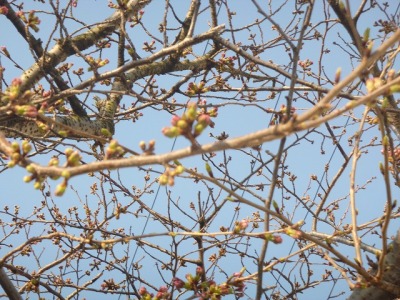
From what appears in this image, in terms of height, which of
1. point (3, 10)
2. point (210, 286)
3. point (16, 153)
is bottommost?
point (210, 286)

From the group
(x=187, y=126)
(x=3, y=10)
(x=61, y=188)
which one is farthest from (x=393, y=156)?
(x=3, y=10)

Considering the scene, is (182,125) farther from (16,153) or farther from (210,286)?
(210,286)

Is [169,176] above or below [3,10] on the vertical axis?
below

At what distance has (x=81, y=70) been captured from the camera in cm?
409

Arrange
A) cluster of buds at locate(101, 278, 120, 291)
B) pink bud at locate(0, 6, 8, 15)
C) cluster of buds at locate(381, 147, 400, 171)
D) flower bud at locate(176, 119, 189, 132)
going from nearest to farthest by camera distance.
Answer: flower bud at locate(176, 119, 189, 132), cluster of buds at locate(381, 147, 400, 171), pink bud at locate(0, 6, 8, 15), cluster of buds at locate(101, 278, 120, 291)

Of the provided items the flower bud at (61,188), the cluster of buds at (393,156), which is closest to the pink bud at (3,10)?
the flower bud at (61,188)

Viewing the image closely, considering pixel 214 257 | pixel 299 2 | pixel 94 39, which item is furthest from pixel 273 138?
pixel 214 257

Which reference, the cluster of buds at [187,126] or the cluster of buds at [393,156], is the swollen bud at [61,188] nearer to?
the cluster of buds at [187,126]

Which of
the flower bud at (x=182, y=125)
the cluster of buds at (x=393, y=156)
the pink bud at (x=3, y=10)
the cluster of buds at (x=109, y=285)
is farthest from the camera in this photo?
the cluster of buds at (x=109, y=285)

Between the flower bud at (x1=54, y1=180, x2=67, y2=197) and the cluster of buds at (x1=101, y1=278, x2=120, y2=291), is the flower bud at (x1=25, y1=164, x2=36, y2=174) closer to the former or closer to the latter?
the flower bud at (x1=54, y1=180, x2=67, y2=197)

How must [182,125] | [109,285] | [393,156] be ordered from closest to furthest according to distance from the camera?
[182,125] → [393,156] → [109,285]

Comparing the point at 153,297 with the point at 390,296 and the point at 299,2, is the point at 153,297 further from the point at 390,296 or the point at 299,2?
the point at 299,2

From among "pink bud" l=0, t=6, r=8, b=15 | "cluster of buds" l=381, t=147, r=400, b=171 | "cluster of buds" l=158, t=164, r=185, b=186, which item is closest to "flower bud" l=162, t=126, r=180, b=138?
"cluster of buds" l=158, t=164, r=185, b=186

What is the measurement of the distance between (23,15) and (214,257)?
3665mm
